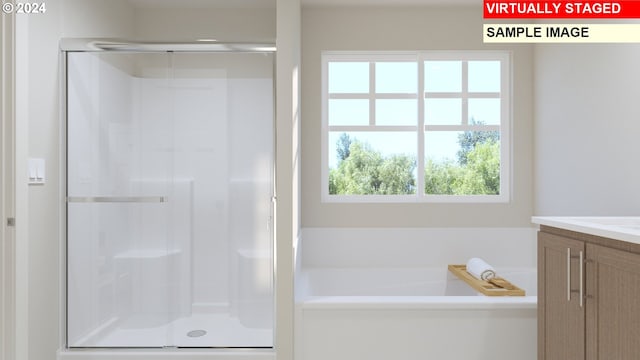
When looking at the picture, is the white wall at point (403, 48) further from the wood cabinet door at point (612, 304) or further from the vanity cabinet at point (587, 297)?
the wood cabinet door at point (612, 304)

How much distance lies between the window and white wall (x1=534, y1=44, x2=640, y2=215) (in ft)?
1.06

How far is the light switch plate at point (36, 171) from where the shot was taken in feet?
7.87

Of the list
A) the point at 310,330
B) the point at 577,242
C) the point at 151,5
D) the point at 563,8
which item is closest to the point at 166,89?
the point at 151,5

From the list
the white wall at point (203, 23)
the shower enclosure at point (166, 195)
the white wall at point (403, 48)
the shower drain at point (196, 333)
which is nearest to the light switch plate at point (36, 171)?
the shower enclosure at point (166, 195)

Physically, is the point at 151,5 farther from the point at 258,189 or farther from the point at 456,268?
the point at 456,268

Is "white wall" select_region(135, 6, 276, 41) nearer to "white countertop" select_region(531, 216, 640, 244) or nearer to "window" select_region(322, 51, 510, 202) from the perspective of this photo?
"window" select_region(322, 51, 510, 202)

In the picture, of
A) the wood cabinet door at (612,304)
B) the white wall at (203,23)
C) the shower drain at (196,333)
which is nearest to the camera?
the wood cabinet door at (612,304)

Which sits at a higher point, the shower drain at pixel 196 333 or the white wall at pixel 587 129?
the white wall at pixel 587 129

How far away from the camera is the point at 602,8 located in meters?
2.73

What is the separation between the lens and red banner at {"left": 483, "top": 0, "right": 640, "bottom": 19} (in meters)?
2.58

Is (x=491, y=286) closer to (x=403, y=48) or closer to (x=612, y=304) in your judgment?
(x=612, y=304)

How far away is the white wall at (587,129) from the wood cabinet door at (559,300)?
84 cm

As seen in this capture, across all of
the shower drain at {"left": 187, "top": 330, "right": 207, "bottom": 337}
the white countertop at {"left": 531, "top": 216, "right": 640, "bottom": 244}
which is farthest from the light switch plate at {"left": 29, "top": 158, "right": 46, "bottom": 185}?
the white countertop at {"left": 531, "top": 216, "right": 640, "bottom": 244}

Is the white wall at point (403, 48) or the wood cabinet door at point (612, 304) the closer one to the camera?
the wood cabinet door at point (612, 304)
